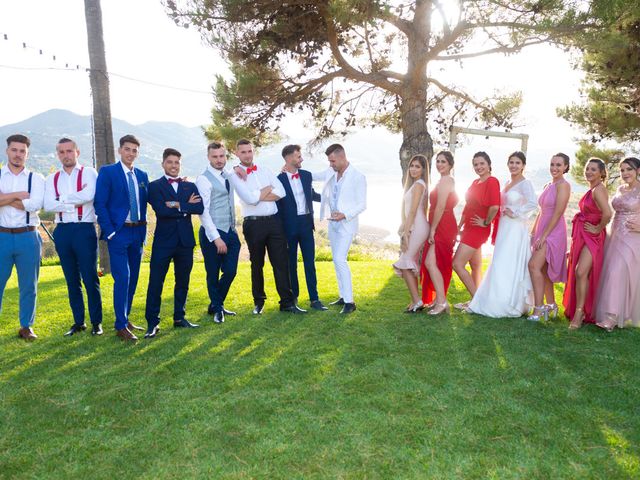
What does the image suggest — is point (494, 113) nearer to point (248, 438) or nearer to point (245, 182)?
point (245, 182)

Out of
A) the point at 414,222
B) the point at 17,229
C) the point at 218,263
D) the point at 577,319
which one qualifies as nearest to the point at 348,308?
the point at 414,222

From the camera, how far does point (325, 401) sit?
4027mm

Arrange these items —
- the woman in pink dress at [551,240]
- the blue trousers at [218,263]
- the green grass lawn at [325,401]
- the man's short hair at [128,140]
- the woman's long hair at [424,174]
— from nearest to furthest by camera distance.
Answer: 1. the green grass lawn at [325,401]
2. the man's short hair at [128,140]
3. the woman in pink dress at [551,240]
4. the blue trousers at [218,263]
5. the woman's long hair at [424,174]

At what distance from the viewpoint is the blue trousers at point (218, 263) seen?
20.9 feet

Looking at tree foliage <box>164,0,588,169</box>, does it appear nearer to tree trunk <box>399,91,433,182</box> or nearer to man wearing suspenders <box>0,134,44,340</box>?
tree trunk <box>399,91,433,182</box>

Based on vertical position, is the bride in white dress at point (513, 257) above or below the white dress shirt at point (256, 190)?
below

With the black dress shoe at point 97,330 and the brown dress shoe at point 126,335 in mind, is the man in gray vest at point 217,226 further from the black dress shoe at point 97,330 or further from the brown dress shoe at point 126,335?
the black dress shoe at point 97,330

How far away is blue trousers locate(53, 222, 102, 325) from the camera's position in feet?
18.2

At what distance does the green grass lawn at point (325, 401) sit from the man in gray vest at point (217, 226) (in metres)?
0.53

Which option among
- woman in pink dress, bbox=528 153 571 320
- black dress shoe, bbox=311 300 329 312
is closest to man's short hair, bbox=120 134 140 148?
black dress shoe, bbox=311 300 329 312

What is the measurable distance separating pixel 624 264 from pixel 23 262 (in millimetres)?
6637

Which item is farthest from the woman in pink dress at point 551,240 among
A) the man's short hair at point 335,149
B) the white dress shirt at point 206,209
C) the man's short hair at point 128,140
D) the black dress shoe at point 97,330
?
the black dress shoe at point 97,330

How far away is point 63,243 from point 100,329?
1.05 m

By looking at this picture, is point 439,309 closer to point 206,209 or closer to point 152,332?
point 206,209
